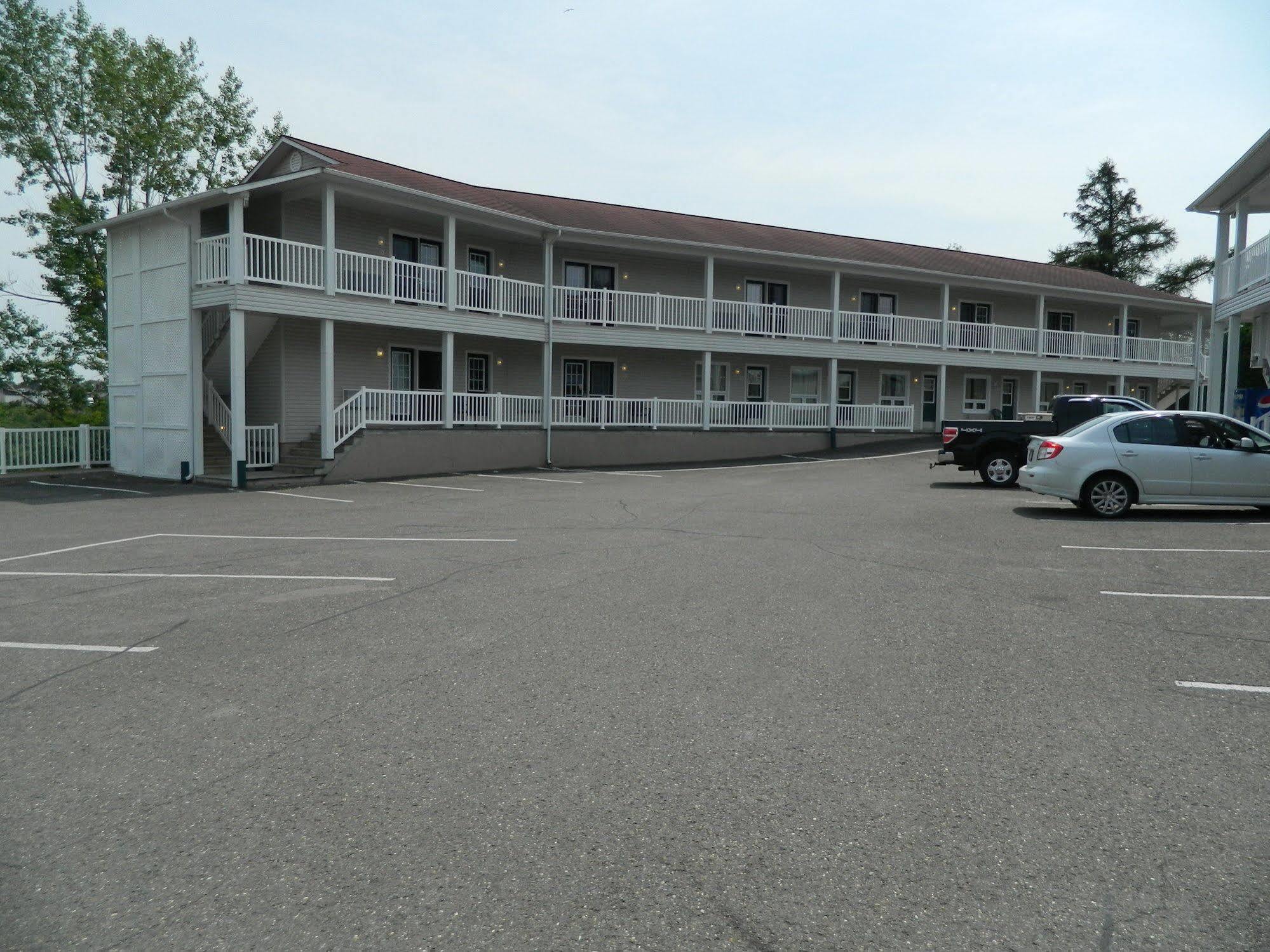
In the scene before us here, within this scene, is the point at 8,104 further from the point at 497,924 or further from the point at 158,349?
the point at 497,924

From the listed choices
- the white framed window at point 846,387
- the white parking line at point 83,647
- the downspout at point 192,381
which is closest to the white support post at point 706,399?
the white framed window at point 846,387

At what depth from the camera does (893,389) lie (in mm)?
34312

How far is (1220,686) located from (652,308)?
2357cm

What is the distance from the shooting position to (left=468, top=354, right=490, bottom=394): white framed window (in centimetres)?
2658

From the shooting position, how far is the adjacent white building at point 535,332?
20.6 m

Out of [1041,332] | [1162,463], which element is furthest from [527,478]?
[1041,332]

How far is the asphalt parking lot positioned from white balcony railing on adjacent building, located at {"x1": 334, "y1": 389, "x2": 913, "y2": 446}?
1221 centimetres

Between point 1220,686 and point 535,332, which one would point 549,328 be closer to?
point 535,332

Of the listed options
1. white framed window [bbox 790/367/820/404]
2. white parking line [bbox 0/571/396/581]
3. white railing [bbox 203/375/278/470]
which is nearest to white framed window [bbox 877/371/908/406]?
white framed window [bbox 790/367/820/404]

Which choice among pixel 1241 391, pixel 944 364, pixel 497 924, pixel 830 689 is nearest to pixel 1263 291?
pixel 1241 391

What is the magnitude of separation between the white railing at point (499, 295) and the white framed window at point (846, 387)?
1262 centimetres

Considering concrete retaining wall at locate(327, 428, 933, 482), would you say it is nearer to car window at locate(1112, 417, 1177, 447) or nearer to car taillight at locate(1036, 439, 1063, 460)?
car taillight at locate(1036, 439, 1063, 460)

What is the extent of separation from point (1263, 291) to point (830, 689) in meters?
19.4

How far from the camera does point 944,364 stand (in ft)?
107
